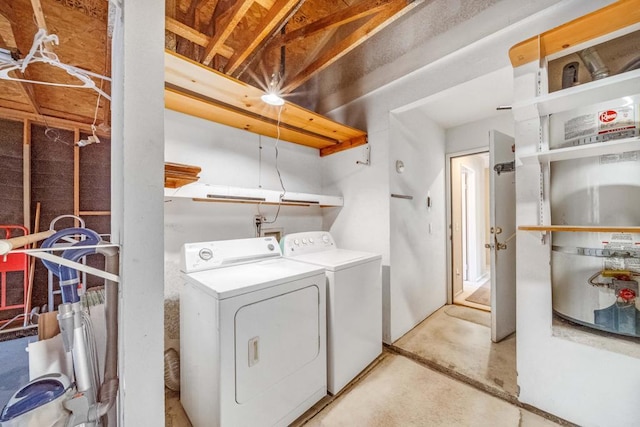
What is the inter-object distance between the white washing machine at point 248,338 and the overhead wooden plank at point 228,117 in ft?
3.45

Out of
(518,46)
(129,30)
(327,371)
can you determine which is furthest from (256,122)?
(327,371)

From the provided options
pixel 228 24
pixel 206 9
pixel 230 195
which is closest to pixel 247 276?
pixel 230 195

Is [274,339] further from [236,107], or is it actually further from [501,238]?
[501,238]

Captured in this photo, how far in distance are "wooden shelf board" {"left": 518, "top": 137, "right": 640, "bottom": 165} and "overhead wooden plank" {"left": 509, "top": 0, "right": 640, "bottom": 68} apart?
61 cm

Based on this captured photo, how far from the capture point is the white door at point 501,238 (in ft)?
7.63

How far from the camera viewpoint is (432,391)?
1.77m

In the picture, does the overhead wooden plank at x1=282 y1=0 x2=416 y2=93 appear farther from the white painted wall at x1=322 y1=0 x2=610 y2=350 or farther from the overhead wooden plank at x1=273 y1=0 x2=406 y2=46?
the white painted wall at x1=322 y1=0 x2=610 y2=350

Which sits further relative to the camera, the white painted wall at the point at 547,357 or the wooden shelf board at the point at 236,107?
the wooden shelf board at the point at 236,107

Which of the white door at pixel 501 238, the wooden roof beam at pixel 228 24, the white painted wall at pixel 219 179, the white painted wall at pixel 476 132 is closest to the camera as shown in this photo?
the wooden roof beam at pixel 228 24

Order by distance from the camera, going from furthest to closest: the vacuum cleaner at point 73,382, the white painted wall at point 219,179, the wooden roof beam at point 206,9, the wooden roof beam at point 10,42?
the wooden roof beam at point 206,9 → the white painted wall at point 219,179 → the wooden roof beam at point 10,42 → the vacuum cleaner at point 73,382

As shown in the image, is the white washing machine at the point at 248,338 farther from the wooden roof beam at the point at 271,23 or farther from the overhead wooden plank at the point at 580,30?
the overhead wooden plank at the point at 580,30

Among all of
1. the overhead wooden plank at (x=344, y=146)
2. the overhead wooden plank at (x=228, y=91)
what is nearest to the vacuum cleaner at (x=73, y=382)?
the overhead wooden plank at (x=228, y=91)

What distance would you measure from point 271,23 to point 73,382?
6.56 ft

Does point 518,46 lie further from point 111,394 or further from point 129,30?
point 111,394
